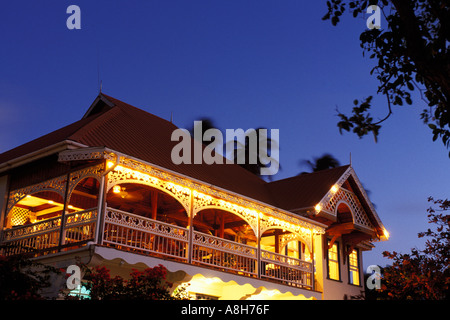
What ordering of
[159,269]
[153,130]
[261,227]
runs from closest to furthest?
[159,269] → [261,227] → [153,130]

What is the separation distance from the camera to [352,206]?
24.0 metres

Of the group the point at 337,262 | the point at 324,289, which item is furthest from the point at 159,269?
the point at 337,262

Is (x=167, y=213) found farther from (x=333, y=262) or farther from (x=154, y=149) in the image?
(x=333, y=262)

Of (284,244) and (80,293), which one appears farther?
(284,244)

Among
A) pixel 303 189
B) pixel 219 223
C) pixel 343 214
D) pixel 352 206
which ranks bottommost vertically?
pixel 219 223

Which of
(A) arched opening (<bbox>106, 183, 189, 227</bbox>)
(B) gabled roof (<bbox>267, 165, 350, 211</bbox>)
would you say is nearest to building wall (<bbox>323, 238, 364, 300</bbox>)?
(B) gabled roof (<bbox>267, 165, 350, 211</bbox>)

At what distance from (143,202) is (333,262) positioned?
30.1 ft

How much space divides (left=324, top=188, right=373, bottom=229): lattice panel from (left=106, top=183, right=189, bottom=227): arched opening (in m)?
6.01

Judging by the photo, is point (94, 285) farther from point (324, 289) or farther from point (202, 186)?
point (324, 289)

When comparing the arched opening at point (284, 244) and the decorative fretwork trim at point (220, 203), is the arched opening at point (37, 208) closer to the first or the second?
the decorative fretwork trim at point (220, 203)

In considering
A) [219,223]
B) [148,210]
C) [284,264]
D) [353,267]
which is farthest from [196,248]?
[353,267]

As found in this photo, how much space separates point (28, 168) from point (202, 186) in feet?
17.1

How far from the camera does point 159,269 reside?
45.4ft

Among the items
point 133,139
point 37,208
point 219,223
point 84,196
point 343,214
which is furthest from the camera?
point 343,214
